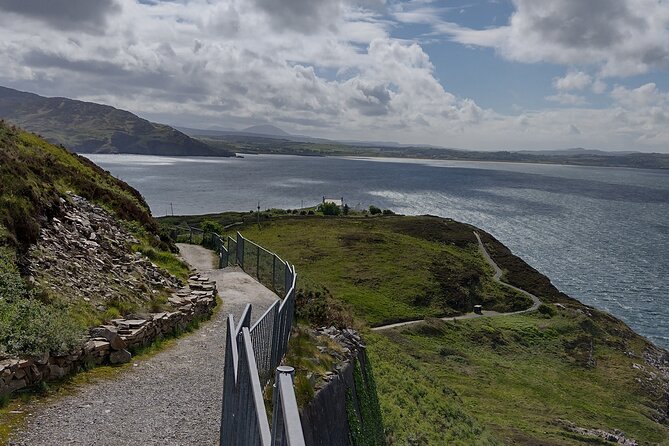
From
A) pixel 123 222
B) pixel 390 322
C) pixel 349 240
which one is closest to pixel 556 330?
pixel 390 322

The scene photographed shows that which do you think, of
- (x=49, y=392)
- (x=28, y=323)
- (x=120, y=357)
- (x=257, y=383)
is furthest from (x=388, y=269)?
(x=257, y=383)

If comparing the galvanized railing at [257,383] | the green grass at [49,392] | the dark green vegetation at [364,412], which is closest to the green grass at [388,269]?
the dark green vegetation at [364,412]

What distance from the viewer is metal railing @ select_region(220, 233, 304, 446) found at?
3.31 m

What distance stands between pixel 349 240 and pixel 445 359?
48.2 meters

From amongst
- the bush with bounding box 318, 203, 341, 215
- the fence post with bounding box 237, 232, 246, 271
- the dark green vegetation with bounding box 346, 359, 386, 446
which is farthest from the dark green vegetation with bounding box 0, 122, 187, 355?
the bush with bounding box 318, 203, 341, 215

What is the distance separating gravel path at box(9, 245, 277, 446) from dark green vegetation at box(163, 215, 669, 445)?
7.67 metres

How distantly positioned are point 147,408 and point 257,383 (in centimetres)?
735

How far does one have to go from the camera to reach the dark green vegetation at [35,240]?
11406mm

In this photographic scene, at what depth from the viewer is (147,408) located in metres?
10.6

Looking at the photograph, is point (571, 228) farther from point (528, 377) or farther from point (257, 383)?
point (257, 383)

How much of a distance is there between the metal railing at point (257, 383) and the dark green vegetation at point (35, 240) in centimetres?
463

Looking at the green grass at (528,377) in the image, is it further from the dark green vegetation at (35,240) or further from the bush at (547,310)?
the dark green vegetation at (35,240)

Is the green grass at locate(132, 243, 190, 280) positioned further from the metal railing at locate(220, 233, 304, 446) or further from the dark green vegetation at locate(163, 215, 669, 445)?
the metal railing at locate(220, 233, 304, 446)

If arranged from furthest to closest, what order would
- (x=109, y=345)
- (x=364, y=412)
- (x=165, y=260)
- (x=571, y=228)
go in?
1. (x=571, y=228)
2. (x=165, y=260)
3. (x=364, y=412)
4. (x=109, y=345)
